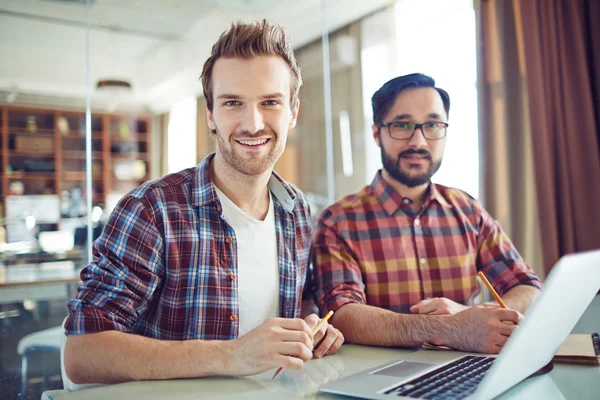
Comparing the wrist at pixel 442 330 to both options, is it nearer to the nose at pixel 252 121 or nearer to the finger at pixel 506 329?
the finger at pixel 506 329

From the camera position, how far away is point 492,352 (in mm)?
1098

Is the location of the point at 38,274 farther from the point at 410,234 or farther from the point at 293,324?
the point at 293,324

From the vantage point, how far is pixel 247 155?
140 cm

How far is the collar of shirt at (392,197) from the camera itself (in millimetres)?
1671

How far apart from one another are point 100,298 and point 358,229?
806 mm

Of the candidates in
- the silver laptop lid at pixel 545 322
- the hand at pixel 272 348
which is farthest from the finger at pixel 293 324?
the silver laptop lid at pixel 545 322

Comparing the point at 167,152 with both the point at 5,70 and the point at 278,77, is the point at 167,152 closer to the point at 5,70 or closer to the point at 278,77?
the point at 5,70

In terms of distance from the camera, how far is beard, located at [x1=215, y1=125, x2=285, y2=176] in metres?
1.40

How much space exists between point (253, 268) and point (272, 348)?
1.52 feet

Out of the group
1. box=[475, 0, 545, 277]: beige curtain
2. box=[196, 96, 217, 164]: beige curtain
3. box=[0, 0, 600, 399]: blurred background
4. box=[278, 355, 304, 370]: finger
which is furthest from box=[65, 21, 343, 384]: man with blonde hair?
box=[475, 0, 545, 277]: beige curtain

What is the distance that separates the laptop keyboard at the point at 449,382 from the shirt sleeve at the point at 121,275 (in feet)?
1.97

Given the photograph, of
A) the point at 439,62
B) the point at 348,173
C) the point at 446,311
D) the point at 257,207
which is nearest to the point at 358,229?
the point at 257,207

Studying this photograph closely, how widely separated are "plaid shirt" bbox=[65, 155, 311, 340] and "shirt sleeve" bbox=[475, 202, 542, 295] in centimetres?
61

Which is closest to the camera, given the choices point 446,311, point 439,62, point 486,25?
point 446,311
